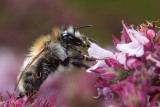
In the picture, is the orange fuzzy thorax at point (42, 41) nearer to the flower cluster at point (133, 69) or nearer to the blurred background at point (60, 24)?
the flower cluster at point (133, 69)

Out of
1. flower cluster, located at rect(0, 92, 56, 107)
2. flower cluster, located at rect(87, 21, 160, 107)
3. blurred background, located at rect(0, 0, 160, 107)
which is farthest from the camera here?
blurred background, located at rect(0, 0, 160, 107)

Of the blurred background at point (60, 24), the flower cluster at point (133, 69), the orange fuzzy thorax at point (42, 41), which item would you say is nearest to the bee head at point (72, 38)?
the orange fuzzy thorax at point (42, 41)

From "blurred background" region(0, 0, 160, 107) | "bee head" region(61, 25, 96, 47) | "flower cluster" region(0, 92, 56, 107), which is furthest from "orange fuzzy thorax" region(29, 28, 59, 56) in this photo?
A: "blurred background" region(0, 0, 160, 107)

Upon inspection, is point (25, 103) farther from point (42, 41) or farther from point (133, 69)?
point (133, 69)

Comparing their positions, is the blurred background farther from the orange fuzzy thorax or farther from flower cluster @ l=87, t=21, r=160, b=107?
flower cluster @ l=87, t=21, r=160, b=107

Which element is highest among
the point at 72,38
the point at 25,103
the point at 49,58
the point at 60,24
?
the point at 60,24

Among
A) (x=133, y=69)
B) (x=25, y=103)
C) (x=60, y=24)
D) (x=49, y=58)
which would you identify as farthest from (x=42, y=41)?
(x=60, y=24)

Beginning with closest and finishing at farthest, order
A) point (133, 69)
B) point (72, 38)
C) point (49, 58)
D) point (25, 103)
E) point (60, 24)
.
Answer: point (133, 69), point (25, 103), point (49, 58), point (72, 38), point (60, 24)

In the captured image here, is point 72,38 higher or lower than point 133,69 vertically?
higher
